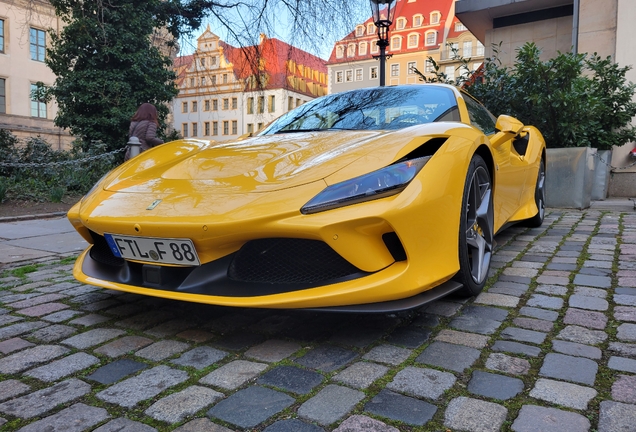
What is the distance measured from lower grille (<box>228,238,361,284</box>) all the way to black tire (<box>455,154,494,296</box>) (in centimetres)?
66

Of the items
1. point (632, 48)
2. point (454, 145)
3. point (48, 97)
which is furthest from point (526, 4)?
point (48, 97)

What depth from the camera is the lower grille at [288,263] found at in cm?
182

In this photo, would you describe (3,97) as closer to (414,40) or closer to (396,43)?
(414,40)

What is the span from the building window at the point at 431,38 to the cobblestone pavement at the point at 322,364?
55510 millimetres

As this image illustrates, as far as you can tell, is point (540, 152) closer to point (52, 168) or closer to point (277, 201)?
point (277, 201)

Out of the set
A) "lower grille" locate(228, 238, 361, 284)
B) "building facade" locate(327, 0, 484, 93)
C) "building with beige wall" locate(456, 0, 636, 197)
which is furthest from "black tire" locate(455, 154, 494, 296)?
"building facade" locate(327, 0, 484, 93)

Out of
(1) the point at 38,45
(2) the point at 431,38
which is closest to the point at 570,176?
(1) the point at 38,45

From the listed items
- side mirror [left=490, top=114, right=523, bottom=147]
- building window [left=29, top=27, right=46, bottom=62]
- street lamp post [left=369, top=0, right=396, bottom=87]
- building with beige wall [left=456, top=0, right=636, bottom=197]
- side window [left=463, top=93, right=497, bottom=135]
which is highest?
building window [left=29, top=27, right=46, bottom=62]

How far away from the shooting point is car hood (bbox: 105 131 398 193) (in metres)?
2.00

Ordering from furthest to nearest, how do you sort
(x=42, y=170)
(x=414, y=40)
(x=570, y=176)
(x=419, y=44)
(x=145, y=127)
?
(x=414, y=40) < (x=419, y=44) < (x=42, y=170) < (x=145, y=127) < (x=570, y=176)

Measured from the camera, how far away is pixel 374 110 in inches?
115

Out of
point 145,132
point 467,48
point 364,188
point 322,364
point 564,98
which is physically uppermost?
point 467,48

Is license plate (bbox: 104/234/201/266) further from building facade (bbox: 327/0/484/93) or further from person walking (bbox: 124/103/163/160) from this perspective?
building facade (bbox: 327/0/484/93)

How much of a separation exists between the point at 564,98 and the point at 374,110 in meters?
4.32
